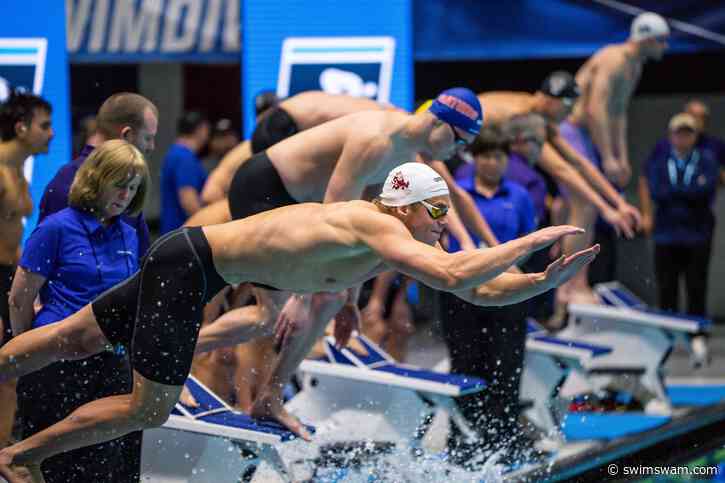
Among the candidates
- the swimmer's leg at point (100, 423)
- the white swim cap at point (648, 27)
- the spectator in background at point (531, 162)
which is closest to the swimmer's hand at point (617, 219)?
the spectator in background at point (531, 162)

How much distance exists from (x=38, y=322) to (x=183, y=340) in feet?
2.18

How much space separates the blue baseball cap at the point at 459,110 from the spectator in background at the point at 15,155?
1902mm

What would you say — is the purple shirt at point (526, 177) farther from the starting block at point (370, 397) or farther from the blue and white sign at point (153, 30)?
the blue and white sign at point (153, 30)

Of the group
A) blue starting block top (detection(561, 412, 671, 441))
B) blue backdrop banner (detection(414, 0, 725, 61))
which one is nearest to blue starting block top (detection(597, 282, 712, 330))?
blue starting block top (detection(561, 412, 671, 441))

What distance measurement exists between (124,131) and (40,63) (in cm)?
368

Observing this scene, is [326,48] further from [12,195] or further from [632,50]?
[12,195]

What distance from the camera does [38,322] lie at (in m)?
5.11

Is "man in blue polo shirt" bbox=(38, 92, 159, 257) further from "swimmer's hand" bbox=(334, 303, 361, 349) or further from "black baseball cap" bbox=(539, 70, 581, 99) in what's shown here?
"black baseball cap" bbox=(539, 70, 581, 99)

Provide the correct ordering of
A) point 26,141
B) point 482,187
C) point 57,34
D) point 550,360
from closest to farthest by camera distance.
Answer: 1. point 26,141
2. point 482,187
3. point 550,360
4. point 57,34

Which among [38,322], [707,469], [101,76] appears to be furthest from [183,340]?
[101,76]

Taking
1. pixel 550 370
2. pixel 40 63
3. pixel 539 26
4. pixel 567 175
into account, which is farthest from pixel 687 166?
pixel 40 63

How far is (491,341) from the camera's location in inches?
277

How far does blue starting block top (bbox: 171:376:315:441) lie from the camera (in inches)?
223

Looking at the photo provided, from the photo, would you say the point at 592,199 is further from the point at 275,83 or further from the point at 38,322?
the point at 38,322
